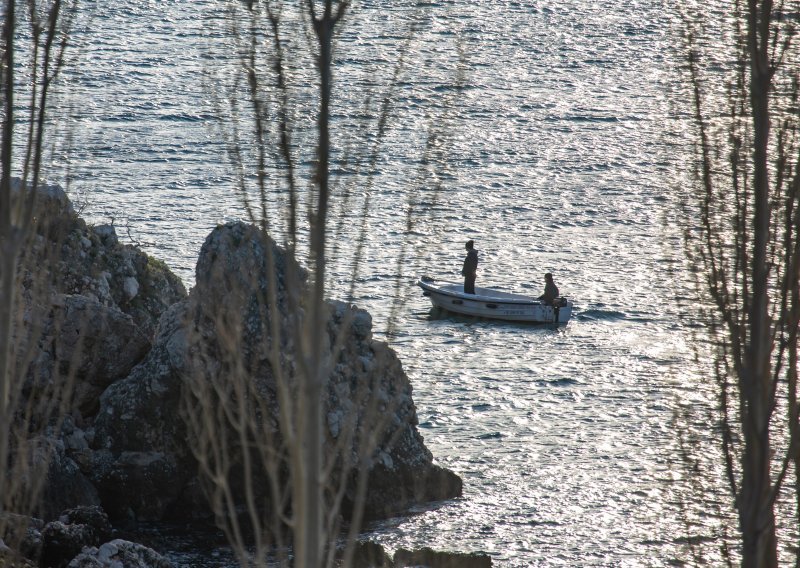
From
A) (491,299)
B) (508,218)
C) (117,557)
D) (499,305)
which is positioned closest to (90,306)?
(117,557)

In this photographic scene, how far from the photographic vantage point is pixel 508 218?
148 feet

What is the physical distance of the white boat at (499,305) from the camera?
1374 inches

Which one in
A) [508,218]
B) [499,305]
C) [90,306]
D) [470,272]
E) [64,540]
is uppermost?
[508,218]

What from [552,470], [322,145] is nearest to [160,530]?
[552,470]

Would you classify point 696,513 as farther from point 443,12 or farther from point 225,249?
point 443,12

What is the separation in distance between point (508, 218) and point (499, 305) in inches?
413

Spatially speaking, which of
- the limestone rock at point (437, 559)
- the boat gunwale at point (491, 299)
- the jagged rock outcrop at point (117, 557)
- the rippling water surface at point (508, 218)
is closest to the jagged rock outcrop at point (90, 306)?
the jagged rock outcrop at point (117, 557)

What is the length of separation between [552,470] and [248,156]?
30.1 m

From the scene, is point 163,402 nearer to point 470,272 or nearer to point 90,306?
point 90,306

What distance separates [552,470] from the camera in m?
24.6

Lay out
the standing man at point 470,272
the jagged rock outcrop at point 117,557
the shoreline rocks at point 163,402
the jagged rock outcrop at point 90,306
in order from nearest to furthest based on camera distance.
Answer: the jagged rock outcrop at point 117,557 < the shoreline rocks at point 163,402 < the jagged rock outcrop at point 90,306 < the standing man at point 470,272

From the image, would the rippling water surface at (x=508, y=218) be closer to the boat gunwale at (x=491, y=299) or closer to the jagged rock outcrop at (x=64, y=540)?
the boat gunwale at (x=491, y=299)

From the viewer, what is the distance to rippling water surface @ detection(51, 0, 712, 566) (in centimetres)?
2273

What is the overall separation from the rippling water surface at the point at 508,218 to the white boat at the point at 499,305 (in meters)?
0.45
